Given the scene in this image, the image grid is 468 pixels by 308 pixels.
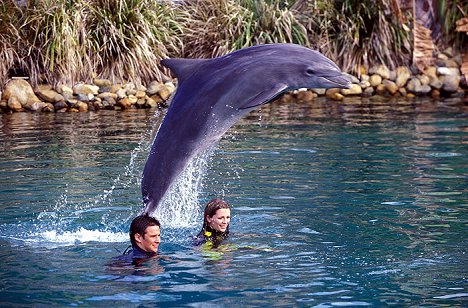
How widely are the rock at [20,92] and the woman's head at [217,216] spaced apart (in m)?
11.8

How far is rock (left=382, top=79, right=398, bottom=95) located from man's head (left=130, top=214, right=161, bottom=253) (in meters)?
14.4

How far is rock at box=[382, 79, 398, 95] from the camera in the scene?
21766 mm

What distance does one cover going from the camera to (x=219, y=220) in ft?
28.7

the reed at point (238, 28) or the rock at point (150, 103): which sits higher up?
the reed at point (238, 28)

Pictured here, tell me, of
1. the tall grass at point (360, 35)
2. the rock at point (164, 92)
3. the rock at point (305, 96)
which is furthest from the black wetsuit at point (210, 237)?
the tall grass at point (360, 35)

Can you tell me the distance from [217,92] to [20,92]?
514 inches

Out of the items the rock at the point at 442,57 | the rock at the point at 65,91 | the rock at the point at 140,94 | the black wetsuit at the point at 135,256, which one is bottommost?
the black wetsuit at the point at 135,256

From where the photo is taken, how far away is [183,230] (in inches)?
383

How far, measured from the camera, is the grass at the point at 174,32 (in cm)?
2030

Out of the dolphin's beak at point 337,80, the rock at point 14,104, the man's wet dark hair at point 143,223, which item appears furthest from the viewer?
the rock at point 14,104

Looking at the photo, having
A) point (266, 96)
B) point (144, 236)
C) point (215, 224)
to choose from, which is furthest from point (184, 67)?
point (215, 224)

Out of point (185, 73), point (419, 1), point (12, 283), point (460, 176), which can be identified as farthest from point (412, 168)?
point (419, 1)

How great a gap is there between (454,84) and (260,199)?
12.0 metres

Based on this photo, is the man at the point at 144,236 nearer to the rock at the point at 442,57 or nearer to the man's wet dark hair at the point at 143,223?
the man's wet dark hair at the point at 143,223
